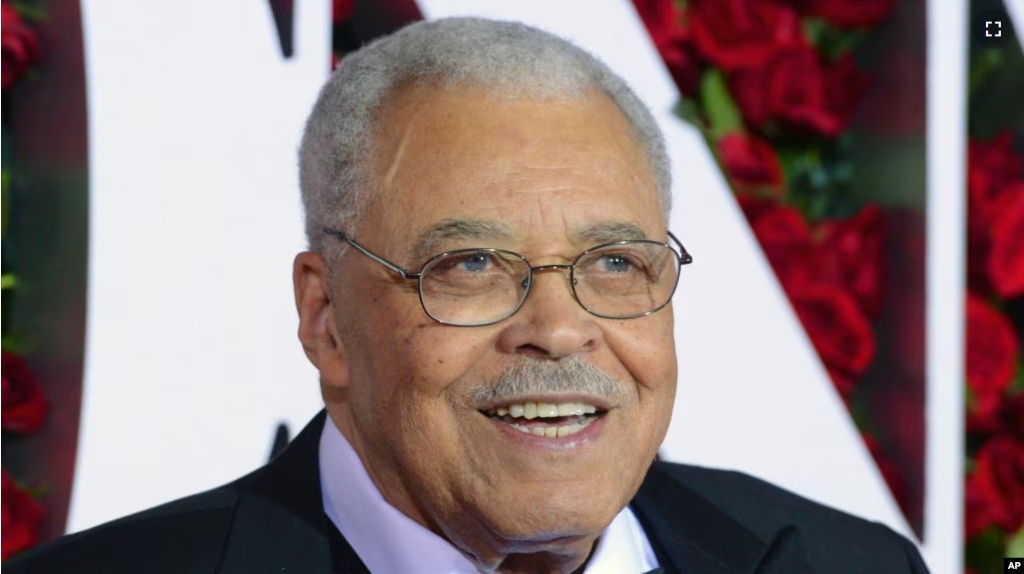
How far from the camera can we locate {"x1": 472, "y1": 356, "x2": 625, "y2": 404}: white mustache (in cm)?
177

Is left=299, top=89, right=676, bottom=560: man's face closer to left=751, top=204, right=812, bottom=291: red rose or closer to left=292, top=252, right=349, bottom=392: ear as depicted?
left=292, top=252, right=349, bottom=392: ear

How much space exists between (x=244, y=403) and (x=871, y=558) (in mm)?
1165

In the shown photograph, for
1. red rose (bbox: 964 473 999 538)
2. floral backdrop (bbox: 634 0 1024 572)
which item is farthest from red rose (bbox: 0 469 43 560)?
red rose (bbox: 964 473 999 538)

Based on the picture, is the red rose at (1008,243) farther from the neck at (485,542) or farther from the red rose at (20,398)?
the red rose at (20,398)

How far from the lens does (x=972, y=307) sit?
3.00 m

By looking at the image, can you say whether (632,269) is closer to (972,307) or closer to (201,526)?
(201,526)

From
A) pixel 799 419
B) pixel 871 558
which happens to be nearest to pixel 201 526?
pixel 871 558

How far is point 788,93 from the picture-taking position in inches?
115

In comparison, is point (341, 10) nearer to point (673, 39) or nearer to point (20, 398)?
point (673, 39)

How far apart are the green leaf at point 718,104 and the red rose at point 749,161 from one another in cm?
2

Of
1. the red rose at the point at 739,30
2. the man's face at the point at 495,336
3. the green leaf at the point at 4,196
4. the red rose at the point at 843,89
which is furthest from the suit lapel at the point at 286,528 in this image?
the red rose at the point at 843,89

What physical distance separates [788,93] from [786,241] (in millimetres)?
327

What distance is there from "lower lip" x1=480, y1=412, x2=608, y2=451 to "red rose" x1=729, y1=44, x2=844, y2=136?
1.28 metres

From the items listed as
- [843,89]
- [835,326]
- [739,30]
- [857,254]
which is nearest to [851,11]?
[843,89]
